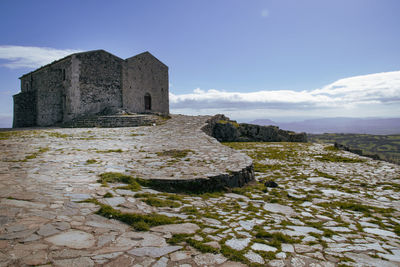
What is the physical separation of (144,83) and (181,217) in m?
30.2

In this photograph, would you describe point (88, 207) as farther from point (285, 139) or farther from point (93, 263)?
point (285, 139)

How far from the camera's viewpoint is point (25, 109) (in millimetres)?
33406

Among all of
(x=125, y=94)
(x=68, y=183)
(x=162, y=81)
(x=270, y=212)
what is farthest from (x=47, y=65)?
(x=270, y=212)

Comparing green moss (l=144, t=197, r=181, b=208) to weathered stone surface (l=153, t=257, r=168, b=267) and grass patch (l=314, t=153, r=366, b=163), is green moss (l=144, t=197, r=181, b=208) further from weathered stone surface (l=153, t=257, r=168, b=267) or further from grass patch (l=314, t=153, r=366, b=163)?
grass patch (l=314, t=153, r=366, b=163)

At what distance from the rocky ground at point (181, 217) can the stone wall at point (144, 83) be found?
22.7 meters

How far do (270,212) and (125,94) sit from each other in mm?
27454

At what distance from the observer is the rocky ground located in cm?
280

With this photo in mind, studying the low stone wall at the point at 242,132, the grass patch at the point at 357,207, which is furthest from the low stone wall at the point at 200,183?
the low stone wall at the point at 242,132

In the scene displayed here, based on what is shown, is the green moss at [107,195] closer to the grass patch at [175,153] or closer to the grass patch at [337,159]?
the grass patch at [175,153]

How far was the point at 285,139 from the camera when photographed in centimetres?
2166

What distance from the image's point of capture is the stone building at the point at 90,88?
2667cm

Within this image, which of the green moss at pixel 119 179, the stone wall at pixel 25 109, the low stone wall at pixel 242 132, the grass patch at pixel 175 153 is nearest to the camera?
the green moss at pixel 119 179

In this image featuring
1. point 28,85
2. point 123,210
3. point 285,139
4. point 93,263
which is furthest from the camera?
point 28,85

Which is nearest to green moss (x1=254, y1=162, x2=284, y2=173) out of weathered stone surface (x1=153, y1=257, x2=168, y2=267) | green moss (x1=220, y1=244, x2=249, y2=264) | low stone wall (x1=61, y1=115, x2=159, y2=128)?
green moss (x1=220, y1=244, x2=249, y2=264)
